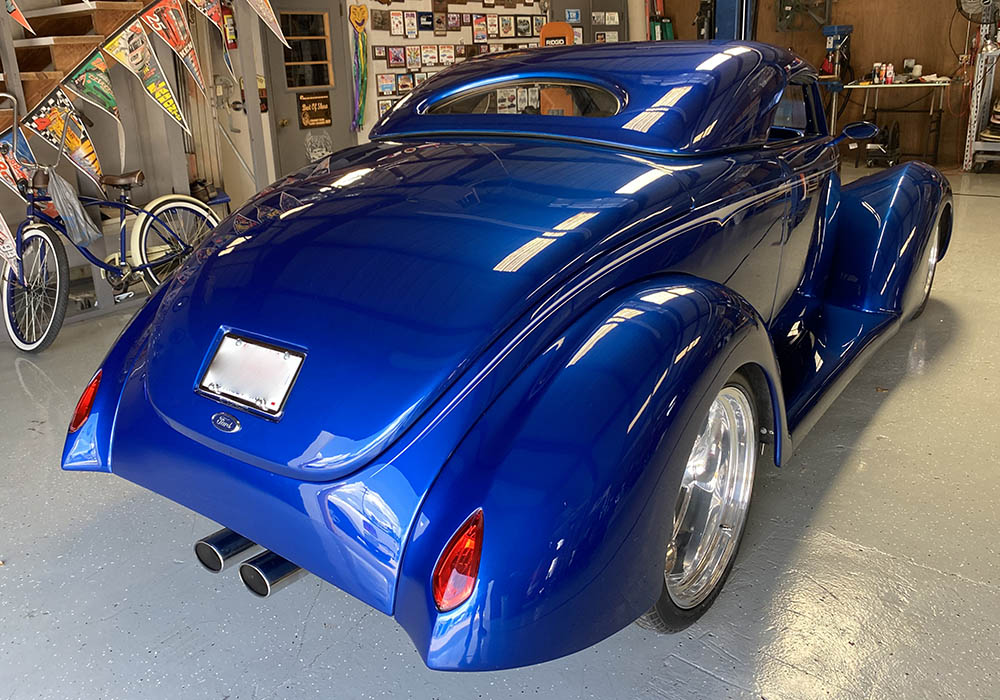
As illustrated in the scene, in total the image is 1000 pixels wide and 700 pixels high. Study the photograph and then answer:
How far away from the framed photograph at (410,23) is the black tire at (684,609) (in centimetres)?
749

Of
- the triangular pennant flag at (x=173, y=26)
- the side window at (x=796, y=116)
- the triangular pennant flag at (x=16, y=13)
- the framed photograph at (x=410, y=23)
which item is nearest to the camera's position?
the side window at (x=796, y=116)

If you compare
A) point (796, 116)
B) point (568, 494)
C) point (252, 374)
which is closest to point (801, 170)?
point (796, 116)

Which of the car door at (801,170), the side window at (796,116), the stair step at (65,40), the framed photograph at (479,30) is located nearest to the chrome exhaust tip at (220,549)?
the car door at (801,170)

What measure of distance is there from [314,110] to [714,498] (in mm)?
6789

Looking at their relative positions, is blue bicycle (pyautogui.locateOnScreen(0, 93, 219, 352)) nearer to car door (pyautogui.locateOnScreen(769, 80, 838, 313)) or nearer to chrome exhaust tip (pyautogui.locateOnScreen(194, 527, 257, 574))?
chrome exhaust tip (pyautogui.locateOnScreen(194, 527, 257, 574))

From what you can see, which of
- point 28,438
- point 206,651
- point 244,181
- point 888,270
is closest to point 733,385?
point 206,651

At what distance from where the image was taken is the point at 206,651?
1.97 metres

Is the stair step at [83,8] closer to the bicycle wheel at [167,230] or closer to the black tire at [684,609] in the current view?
the bicycle wheel at [167,230]

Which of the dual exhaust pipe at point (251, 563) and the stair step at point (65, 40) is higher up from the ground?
the stair step at point (65, 40)

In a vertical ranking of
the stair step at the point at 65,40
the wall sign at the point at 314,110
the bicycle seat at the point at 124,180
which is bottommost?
the bicycle seat at the point at 124,180

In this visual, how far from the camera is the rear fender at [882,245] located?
10.8ft

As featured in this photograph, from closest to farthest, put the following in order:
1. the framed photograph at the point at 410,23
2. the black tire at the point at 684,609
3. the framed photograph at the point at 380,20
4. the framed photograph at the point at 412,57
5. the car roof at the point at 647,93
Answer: the black tire at the point at 684,609
the car roof at the point at 647,93
the framed photograph at the point at 380,20
the framed photograph at the point at 410,23
the framed photograph at the point at 412,57

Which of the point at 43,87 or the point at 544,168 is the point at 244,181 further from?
the point at 544,168

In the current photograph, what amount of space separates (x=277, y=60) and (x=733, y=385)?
667 centimetres
